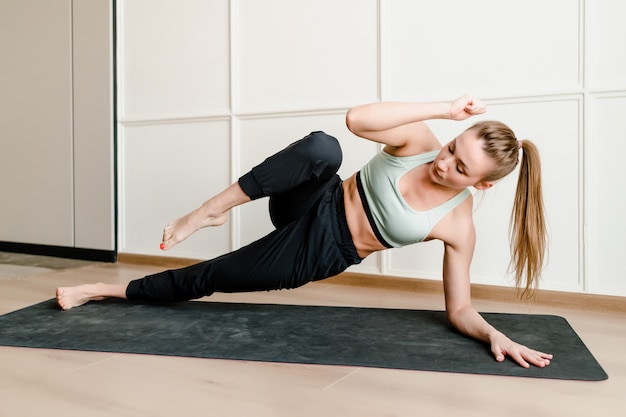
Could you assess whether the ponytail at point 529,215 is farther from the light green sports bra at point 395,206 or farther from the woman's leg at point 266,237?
the woman's leg at point 266,237

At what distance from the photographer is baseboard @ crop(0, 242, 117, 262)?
367cm

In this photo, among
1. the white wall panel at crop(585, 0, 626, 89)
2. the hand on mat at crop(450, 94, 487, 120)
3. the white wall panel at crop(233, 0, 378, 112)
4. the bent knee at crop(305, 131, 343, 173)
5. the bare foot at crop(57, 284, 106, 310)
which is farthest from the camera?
the white wall panel at crop(233, 0, 378, 112)

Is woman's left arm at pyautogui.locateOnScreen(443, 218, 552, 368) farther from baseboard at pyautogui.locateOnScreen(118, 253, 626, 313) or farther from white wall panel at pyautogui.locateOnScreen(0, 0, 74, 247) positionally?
white wall panel at pyautogui.locateOnScreen(0, 0, 74, 247)

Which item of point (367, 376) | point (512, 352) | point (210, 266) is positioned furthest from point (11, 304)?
point (512, 352)

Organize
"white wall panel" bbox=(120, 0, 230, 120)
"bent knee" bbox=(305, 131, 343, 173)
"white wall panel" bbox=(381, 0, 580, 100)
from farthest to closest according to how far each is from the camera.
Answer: "white wall panel" bbox=(120, 0, 230, 120) < "white wall panel" bbox=(381, 0, 580, 100) < "bent knee" bbox=(305, 131, 343, 173)

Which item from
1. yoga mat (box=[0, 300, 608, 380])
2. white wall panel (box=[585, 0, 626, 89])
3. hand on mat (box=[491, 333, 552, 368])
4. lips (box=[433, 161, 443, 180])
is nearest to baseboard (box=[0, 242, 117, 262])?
yoga mat (box=[0, 300, 608, 380])

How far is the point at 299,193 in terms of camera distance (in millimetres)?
2021

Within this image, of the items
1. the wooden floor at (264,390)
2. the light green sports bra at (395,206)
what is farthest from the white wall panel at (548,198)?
the light green sports bra at (395,206)

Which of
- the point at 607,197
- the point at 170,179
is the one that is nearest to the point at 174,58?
the point at 170,179

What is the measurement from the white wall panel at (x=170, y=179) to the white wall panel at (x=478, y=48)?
105 cm

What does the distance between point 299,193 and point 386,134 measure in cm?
40

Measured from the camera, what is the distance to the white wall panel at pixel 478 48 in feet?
8.14

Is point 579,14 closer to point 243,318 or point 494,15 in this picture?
point 494,15

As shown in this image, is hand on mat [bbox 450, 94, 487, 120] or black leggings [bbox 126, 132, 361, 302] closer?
hand on mat [bbox 450, 94, 487, 120]
